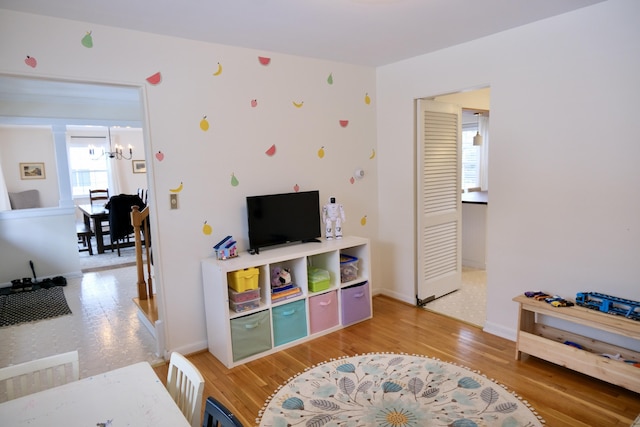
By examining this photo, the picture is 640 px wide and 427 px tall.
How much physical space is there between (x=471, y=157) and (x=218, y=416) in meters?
6.84

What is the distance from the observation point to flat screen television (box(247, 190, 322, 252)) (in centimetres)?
308

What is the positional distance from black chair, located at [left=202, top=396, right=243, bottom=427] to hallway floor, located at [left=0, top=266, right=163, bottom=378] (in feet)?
6.58

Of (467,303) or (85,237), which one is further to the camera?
(85,237)

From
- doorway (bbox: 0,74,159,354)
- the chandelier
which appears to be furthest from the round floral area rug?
the chandelier

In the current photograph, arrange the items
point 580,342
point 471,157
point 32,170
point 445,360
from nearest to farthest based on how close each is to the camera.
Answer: point 580,342 → point 445,360 → point 471,157 → point 32,170

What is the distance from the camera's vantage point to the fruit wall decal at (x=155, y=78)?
2.71m

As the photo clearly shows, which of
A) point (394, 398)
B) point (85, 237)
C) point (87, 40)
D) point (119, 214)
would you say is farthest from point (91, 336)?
point (85, 237)

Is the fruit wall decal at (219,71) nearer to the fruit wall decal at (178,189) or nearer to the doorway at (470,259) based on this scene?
the fruit wall decal at (178,189)

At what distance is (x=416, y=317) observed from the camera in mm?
3619

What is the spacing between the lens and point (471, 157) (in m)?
7.03

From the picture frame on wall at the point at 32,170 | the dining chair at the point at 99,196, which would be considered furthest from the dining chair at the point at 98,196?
the picture frame on wall at the point at 32,170

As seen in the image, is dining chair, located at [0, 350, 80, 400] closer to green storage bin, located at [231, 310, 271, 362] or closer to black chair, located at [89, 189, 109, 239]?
green storage bin, located at [231, 310, 271, 362]

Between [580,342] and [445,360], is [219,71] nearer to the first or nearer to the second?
[445,360]

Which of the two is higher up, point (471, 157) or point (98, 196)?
point (471, 157)
